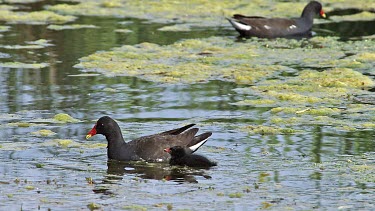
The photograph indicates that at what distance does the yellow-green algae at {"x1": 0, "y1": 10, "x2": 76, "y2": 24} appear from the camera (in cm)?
1883

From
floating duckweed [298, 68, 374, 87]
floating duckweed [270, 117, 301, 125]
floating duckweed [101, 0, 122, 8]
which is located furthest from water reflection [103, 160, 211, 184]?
floating duckweed [101, 0, 122, 8]

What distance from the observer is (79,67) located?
15.0 meters

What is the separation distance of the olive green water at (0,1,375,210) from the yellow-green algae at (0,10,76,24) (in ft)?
0.12

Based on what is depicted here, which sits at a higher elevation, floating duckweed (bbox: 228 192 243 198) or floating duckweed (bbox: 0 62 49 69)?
floating duckweed (bbox: 0 62 49 69)

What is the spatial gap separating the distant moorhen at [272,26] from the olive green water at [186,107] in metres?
0.26

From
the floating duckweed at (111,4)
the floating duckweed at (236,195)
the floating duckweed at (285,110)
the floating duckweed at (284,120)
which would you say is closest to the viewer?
the floating duckweed at (236,195)

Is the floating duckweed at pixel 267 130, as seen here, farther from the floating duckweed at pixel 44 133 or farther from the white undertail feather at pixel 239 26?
the white undertail feather at pixel 239 26

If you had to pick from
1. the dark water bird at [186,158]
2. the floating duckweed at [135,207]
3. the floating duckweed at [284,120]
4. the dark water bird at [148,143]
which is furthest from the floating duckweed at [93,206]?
the floating duckweed at [284,120]

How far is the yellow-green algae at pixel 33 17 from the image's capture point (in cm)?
1883

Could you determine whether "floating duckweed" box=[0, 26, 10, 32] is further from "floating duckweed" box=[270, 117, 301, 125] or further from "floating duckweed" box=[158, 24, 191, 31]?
"floating duckweed" box=[270, 117, 301, 125]

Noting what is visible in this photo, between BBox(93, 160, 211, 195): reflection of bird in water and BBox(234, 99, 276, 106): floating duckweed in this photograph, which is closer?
BBox(93, 160, 211, 195): reflection of bird in water

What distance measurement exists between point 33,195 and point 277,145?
9.98ft

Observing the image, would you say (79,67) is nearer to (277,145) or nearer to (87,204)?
(277,145)

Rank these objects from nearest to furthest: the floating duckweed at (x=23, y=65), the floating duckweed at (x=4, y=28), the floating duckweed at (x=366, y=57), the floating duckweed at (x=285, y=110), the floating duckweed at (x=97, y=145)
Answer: the floating duckweed at (x=97, y=145)
the floating duckweed at (x=285, y=110)
the floating duckweed at (x=23, y=65)
the floating duckweed at (x=366, y=57)
the floating duckweed at (x=4, y=28)
